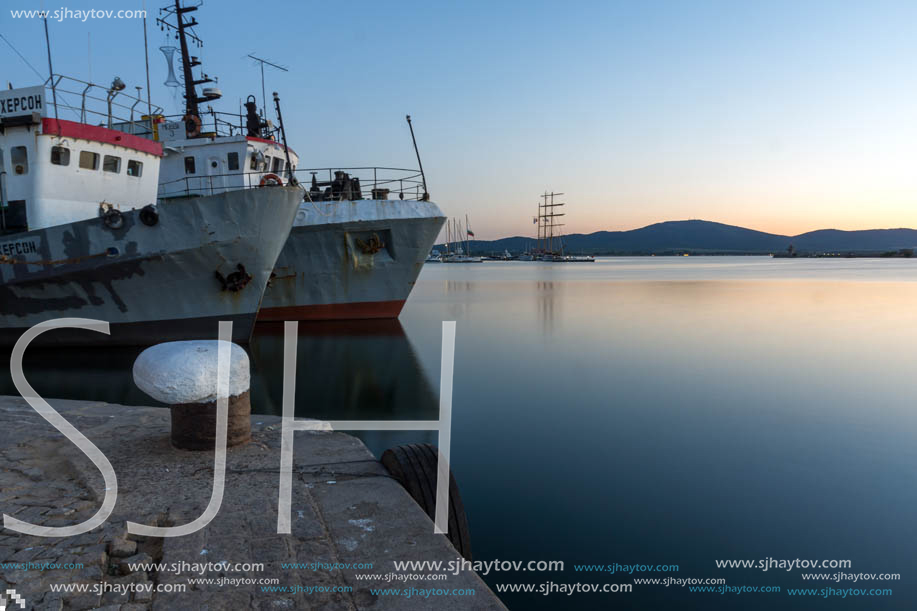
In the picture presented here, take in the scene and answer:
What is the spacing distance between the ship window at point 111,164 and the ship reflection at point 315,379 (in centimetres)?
420

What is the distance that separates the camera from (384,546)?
3309mm

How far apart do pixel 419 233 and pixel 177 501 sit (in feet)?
48.0

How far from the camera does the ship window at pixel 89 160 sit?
42.4 ft

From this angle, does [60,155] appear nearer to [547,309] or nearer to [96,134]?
[96,134]

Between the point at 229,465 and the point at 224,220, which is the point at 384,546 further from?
the point at 224,220

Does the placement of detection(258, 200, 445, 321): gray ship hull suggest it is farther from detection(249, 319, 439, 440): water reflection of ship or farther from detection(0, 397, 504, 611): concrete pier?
detection(0, 397, 504, 611): concrete pier

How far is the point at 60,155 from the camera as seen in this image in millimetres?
12500

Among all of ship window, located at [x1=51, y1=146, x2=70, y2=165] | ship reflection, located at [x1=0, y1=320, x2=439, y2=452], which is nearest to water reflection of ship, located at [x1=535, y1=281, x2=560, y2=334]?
ship reflection, located at [x1=0, y1=320, x2=439, y2=452]

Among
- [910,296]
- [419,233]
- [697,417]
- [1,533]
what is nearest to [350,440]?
[1,533]

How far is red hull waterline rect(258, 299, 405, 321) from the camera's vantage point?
18.3 meters

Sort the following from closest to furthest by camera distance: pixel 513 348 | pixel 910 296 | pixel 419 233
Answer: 1. pixel 513 348
2. pixel 419 233
3. pixel 910 296

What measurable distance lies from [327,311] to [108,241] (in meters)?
7.38

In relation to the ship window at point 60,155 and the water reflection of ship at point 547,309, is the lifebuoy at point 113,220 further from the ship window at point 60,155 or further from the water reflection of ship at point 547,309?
the water reflection of ship at point 547,309

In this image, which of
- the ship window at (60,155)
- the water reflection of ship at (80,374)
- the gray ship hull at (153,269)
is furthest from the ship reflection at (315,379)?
the ship window at (60,155)
